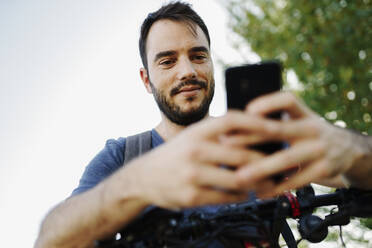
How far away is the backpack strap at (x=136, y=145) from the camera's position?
79.9 inches

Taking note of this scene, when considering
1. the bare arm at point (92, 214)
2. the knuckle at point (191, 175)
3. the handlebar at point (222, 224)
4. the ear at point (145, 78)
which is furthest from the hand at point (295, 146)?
the ear at point (145, 78)

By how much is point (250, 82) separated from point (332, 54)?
14.8 feet

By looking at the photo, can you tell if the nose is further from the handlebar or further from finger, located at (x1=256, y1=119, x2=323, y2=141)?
finger, located at (x1=256, y1=119, x2=323, y2=141)

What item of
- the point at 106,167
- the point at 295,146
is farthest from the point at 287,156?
the point at 106,167

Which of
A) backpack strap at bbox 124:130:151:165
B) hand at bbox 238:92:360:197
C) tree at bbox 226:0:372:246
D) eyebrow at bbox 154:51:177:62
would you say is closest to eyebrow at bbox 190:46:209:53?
eyebrow at bbox 154:51:177:62

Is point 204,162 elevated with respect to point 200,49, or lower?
lower

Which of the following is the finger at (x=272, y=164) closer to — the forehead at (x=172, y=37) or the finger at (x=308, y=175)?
the finger at (x=308, y=175)

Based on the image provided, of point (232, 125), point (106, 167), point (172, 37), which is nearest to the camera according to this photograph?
point (232, 125)

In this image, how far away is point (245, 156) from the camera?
855 millimetres

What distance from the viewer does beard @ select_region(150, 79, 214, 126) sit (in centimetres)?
235

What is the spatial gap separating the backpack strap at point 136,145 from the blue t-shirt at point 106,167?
6cm

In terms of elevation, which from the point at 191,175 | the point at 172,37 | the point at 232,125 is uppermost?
the point at 172,37

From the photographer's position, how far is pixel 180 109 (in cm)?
237

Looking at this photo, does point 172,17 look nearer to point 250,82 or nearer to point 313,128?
point 250,82
